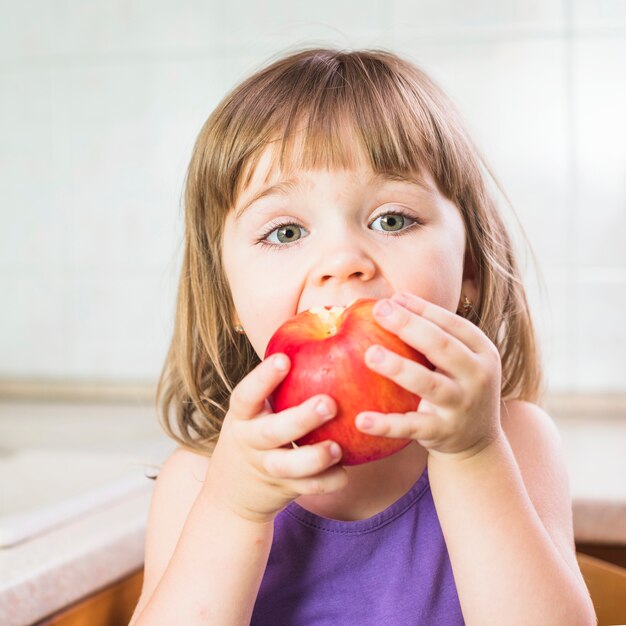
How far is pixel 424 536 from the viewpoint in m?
1.00

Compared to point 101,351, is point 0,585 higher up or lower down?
higher up

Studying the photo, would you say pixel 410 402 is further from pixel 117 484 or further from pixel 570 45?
pixel 570 45

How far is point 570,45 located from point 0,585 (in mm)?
1328

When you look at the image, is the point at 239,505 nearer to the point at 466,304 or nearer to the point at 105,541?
the point at 105,541

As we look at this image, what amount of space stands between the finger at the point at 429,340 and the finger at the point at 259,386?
82mm

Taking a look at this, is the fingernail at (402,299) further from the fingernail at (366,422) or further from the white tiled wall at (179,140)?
the white tiled wall at (179,140)

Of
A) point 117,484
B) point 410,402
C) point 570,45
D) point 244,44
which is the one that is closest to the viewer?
point 410,402

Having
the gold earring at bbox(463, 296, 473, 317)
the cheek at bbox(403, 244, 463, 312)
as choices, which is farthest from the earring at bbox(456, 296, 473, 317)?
the cheek at bbox(403, 244, 463, 312)

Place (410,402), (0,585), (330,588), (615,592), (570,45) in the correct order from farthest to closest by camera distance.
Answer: (570,45)
(615,592)
(330,588)
(0,585)
(410,402)

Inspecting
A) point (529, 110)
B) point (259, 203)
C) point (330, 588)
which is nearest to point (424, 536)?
point (330, 588)

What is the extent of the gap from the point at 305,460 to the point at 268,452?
0.05 meters

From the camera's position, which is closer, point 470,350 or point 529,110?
point 470,350

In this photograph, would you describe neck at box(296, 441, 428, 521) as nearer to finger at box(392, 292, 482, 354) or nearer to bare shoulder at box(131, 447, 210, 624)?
bare shoulder at box(131, 447, 210, 624)

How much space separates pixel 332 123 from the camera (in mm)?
916
